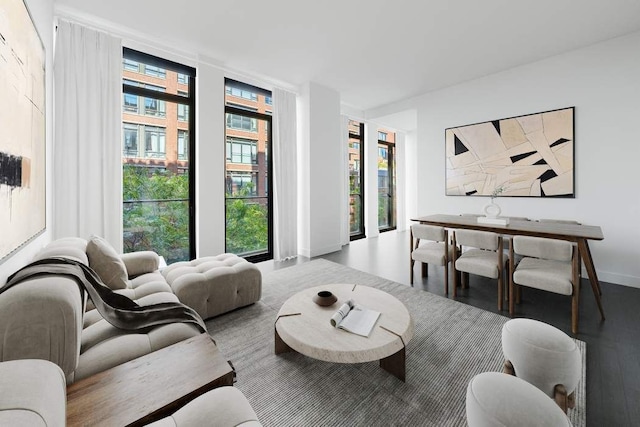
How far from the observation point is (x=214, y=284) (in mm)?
2342

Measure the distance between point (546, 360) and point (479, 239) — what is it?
1.67m

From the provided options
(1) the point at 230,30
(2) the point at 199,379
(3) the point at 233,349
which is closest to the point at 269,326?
(3) the point at 233,349

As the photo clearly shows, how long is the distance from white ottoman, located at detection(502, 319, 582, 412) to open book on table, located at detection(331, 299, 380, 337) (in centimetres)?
72

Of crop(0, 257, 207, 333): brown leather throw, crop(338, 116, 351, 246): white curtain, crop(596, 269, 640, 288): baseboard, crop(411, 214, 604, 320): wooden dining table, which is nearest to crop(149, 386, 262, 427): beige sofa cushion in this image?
crop(0, 257, 207, 333): brown leather throw

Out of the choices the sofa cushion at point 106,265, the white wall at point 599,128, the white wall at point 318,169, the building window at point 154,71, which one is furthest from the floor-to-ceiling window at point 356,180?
the sofa cushion at point 106,265

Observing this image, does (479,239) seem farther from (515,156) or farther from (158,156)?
(158,156)

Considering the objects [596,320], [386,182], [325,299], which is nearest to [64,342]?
[325,299]

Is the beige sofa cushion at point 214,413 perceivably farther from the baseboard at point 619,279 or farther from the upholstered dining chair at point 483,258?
the baseboard at point 619,279

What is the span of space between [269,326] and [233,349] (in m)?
0.38

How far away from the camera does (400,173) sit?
7.41m

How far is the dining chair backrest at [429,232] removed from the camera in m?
3.08

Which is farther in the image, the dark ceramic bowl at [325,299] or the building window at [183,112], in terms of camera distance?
the building window at [183,112]

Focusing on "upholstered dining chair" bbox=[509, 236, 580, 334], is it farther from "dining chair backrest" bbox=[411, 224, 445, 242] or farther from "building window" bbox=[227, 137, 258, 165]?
"building window" bbox=[227, 137, 258, 165]

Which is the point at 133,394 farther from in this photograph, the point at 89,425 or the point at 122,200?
the point at 122,200
